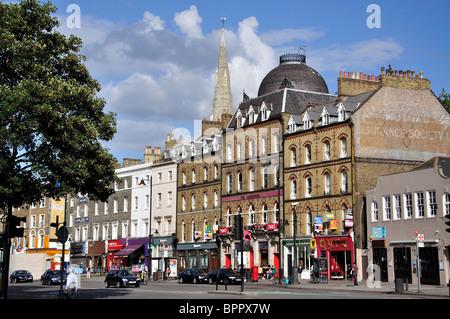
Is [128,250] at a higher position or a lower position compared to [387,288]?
higher

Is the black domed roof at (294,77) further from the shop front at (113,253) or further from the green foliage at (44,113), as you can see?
the green foliage at (44,113)

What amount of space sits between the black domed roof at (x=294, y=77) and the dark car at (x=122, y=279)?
1234 inches

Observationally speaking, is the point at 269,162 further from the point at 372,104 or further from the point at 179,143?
the point at 179,143

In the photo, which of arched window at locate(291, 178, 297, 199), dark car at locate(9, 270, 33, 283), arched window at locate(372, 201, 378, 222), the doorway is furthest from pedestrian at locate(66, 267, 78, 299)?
dark car at locate(9, 270, 33, 283)

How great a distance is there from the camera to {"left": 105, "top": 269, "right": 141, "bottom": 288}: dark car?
160 feet

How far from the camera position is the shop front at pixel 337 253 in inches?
2202

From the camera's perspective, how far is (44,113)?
2669 centimetres

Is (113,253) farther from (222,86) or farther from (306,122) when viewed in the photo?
(222,86)

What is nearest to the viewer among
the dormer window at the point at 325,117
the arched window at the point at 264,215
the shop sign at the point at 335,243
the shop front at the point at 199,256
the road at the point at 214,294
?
the road at the point at 214,294

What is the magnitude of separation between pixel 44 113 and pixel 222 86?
459ft

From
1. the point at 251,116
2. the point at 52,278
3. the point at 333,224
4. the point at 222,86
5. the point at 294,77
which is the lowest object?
the point at 52,278

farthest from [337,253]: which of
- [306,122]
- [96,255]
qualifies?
[96,255]

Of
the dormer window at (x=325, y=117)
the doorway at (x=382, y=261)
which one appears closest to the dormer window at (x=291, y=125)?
the dormer window at (x=325, y=117)

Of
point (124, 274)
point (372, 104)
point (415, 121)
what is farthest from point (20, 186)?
point (415, 121)
